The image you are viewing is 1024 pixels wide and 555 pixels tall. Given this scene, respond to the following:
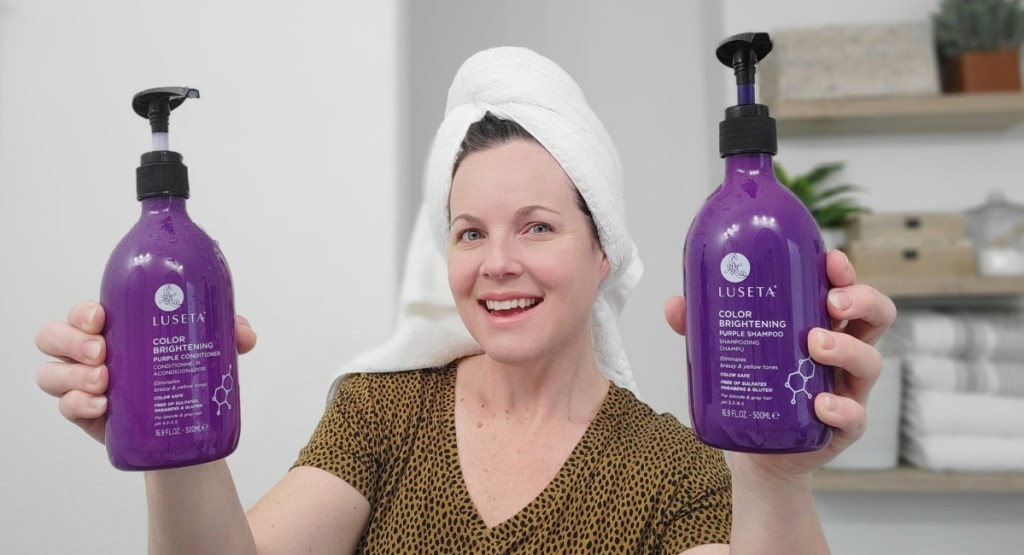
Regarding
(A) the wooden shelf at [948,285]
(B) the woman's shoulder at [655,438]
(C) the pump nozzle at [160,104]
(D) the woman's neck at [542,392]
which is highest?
(C) the pump nozzle at [160,104]

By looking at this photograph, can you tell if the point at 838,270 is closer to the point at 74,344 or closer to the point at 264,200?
the point at 74,344

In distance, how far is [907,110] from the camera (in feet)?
5.14

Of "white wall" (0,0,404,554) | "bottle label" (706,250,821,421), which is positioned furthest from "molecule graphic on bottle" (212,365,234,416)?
"white wall" (0,0,404,554)

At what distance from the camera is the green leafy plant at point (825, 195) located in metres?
1.62

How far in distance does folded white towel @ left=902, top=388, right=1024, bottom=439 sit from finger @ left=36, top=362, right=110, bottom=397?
59.3 inches

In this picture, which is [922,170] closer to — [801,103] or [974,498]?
[801,103]

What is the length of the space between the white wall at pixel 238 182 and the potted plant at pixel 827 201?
851 millimetres

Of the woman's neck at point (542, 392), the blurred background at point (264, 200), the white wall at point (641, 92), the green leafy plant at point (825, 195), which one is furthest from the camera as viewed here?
the white wall at point (641, 92)

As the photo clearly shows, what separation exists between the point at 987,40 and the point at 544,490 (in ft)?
4.58

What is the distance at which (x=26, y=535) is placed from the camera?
4.80ft

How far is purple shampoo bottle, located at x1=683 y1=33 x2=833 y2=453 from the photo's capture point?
54 cm

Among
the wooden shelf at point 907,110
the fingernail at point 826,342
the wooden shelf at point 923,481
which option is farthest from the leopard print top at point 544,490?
the wooden shelf at point 907,110

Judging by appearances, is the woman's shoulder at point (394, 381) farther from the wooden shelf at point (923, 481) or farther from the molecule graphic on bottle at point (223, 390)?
the wooden shelf at point (923, 481)

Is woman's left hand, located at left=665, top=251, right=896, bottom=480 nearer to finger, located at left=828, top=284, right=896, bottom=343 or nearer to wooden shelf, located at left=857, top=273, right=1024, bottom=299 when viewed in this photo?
finger, located at left=828, top=284, right=896, bottom=343
